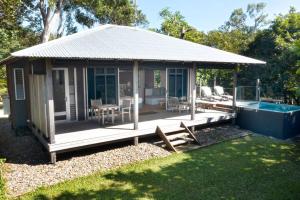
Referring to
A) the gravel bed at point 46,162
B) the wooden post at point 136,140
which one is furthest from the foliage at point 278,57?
the gravel bed at point 46,162

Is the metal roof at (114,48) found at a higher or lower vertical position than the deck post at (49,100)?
higher

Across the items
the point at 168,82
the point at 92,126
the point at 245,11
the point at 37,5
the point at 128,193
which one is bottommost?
the point at 128,193

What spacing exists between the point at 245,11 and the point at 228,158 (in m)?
44.0

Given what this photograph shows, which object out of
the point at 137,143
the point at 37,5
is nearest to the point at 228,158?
the point at 137,143

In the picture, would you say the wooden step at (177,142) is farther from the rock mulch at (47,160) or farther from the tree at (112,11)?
the tree at (112,11)

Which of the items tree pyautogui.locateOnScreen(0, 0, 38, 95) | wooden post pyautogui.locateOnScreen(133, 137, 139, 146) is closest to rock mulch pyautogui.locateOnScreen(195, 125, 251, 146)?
wooden post pyautogui.locateOnScreen(133, 137, 139, 146)

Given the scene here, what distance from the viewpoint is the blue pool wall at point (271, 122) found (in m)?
9.68

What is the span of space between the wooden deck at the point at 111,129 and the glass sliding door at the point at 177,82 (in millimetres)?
3294

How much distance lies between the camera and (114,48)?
25.9 feet

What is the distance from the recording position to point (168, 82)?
45.2 feet

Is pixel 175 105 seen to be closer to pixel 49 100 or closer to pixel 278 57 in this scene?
pixel 49 100

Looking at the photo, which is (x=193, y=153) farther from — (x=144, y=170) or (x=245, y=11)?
(x=245, y=11)

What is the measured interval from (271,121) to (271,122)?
4cm

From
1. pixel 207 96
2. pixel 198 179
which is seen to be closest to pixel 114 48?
pixel 198 179
